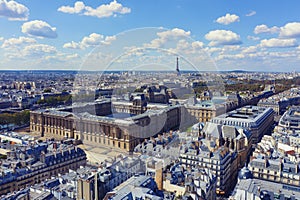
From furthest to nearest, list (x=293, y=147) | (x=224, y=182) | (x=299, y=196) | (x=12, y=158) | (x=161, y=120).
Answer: (x=161, y=120)
(x=293, y=147)
(x=12, y=158)
(x=224, y=182)
(x=299, y=196)

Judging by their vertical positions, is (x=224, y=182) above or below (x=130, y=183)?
below

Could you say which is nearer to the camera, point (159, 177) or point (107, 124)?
point (159, 177)

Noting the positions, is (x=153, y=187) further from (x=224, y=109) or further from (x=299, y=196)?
(x=224, y=109)

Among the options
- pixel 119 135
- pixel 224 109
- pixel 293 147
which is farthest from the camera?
pixel 224 109

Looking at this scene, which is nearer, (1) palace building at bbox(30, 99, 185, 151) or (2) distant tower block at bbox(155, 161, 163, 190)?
(2) distant tower block at bbox(155, 161, 163, 190)

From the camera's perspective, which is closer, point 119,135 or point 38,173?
point 38,173

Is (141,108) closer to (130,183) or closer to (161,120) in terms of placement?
(161,120)

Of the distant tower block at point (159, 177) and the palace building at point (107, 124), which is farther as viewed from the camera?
the palace building at point (107, 124)

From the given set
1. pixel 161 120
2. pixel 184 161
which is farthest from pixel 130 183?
pixel 161 120

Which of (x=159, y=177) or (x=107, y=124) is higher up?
(x=107, y=124)
